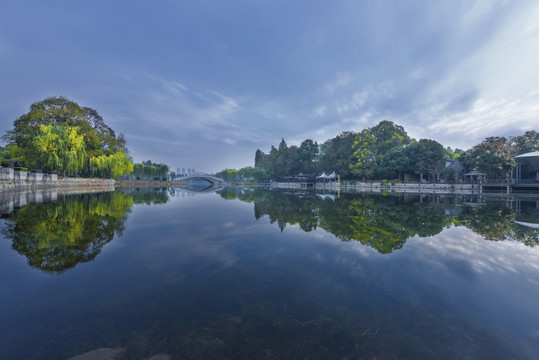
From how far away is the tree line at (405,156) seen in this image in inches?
1362

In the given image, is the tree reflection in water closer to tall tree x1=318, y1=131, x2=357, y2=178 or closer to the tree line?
the tree line

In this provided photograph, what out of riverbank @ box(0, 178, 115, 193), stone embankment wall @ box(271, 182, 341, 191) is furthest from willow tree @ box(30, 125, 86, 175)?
stone embankment wall @ box(271, 182, 341, 191)

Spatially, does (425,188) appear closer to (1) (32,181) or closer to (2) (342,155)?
(2) (342,155)

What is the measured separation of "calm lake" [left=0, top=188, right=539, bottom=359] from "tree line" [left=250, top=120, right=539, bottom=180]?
130 ft

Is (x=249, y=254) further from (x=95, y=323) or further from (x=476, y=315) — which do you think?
(x=476, y=315)

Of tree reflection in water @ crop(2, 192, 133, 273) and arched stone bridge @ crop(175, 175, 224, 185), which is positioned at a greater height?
arched stone bridge @ crop(175, 175, 224, 185)

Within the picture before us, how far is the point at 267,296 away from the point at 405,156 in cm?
4652

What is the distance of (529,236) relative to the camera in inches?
251

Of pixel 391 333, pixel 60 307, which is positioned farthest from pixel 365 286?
pixel 60 307

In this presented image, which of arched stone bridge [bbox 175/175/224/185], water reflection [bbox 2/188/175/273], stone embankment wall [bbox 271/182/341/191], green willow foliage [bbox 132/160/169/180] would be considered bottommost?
water reflection [bbox 2/188/175/273]

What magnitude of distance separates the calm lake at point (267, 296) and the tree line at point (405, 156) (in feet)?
130

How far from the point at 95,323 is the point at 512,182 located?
46727 millimetres

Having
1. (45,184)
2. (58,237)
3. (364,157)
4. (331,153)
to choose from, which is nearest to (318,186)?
(331,153)

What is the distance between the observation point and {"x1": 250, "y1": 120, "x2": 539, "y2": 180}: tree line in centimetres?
3459
